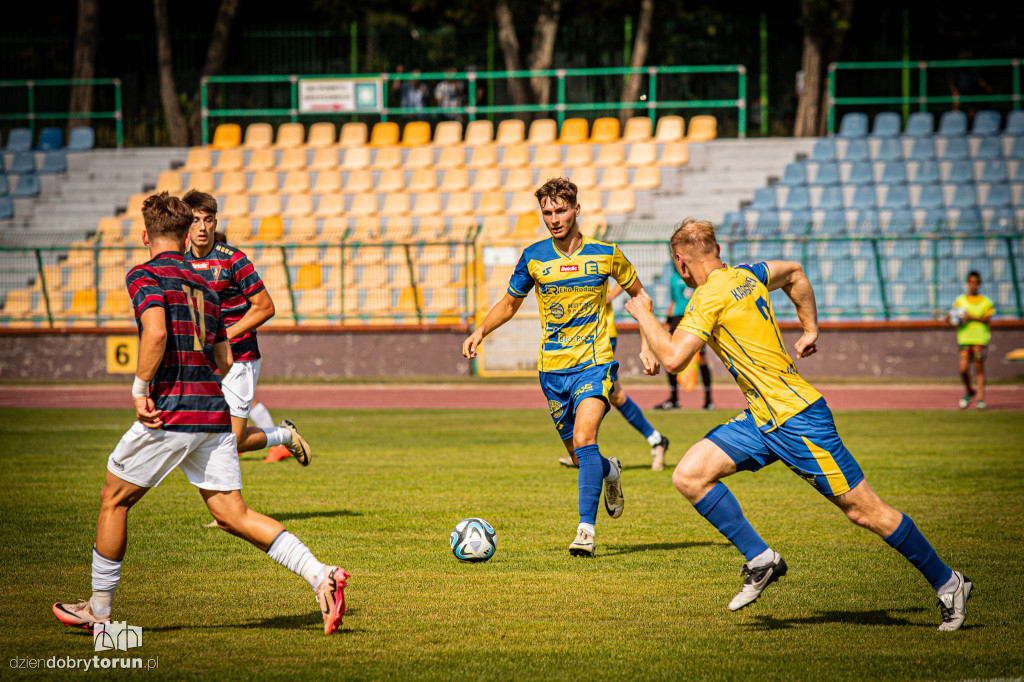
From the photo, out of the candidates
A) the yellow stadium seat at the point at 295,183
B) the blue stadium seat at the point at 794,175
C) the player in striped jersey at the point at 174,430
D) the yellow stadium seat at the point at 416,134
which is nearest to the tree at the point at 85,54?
the yellow stadium seat at the point at 295,183

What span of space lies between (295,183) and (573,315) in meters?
20.2

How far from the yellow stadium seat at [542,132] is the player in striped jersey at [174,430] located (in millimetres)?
21614

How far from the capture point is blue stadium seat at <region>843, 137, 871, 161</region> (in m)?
24.8

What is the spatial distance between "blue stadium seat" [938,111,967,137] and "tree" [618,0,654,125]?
7041 millimetres

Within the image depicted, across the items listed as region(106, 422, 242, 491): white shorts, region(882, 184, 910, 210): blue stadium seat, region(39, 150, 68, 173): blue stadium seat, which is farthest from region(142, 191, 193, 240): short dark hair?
region(39, 150, 68, 173): blue stadium seat

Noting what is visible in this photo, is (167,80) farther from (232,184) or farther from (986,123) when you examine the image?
(986,123)

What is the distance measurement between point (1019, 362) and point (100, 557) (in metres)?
20.0

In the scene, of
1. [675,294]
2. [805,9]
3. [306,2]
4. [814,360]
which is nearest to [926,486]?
[675,294]

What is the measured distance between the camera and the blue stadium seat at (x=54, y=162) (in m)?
28.2

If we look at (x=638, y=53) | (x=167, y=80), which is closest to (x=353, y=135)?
(x=167, y=80)

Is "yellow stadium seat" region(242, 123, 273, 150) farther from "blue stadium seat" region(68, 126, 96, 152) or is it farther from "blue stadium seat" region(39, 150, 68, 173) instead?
"blue stadium seat" region(39, 150, 68, 173)

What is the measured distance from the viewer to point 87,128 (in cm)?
2897

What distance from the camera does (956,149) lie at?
963 inches

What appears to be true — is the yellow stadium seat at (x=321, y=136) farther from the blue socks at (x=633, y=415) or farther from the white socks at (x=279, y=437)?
the white socks at (x=279, y=437)
